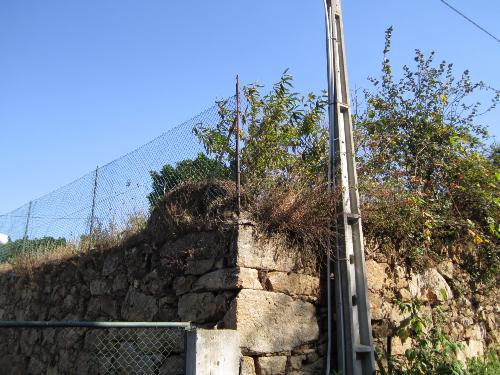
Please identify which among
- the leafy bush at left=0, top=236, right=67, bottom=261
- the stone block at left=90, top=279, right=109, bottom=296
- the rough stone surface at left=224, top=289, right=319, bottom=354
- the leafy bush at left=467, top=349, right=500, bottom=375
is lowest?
the leafy bush at left=467, top=349, right=500, bottom=375

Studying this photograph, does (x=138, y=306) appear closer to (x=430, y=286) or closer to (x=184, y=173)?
(x=184, y=173)

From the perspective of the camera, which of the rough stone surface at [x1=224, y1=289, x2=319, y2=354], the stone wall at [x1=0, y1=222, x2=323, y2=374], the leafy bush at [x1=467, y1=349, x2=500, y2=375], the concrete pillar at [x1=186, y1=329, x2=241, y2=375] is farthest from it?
the leafy bush at [x1=467, y1=349, x2=500, y2=375]

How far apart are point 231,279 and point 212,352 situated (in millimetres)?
702

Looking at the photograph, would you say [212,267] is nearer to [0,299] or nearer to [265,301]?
[265,301]

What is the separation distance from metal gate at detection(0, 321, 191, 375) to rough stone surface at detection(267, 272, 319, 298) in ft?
3.00

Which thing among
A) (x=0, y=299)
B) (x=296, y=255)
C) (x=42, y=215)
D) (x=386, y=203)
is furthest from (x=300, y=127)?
(x=0, y=299)

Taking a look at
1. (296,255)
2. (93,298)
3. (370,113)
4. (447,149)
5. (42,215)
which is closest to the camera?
(296,255)

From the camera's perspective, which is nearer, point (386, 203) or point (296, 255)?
point (296, 255)

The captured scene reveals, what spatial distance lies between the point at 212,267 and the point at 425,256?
8.66 ft

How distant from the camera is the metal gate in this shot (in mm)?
4148

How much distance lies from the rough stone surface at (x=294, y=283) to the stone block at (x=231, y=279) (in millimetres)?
175

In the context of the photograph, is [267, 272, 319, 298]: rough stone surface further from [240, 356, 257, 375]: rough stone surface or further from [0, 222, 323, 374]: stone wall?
[240, 356, 257, 375]: rough stone surface

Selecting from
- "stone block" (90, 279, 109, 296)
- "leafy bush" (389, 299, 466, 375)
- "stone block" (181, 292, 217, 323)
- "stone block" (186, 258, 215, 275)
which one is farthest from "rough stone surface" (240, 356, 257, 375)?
"stone block" (90, 279, 109, 296)

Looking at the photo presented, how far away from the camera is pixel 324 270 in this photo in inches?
199
